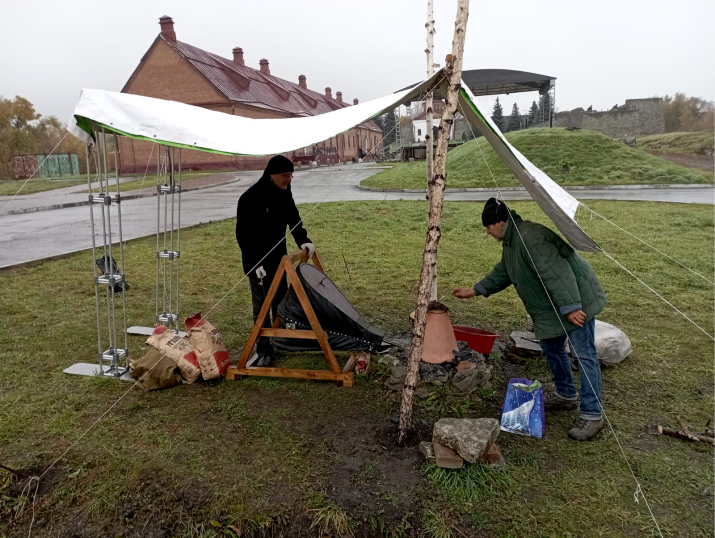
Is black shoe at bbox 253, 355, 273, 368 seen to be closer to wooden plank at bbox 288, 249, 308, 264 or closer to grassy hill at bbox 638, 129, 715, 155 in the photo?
wooden plank at bbox 288, 249, 308, 264

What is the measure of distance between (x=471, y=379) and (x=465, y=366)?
0.15m

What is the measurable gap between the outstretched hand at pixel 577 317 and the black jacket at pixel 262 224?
237 centimetres

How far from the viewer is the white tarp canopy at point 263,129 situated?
3070 mm

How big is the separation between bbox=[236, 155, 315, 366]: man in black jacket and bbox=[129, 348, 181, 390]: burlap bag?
2.25 feet

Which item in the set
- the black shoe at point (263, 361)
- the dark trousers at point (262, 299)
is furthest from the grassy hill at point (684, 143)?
the black shoe at point (263, 361)

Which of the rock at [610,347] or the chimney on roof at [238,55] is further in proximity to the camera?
the chimney on roof at [238,55]

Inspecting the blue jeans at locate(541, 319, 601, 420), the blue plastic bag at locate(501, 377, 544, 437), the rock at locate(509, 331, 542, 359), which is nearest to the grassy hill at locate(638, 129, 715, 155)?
the rock at locate(509, 331, 542, 359)

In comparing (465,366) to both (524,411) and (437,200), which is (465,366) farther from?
(437,200)

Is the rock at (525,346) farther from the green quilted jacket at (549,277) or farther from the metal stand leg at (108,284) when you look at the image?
the metal stand leg at (108,284)

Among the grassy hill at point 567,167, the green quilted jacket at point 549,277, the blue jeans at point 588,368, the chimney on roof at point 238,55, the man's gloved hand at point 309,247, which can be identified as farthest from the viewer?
the chimney on roof at point 238,55

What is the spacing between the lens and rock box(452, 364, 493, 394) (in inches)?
145

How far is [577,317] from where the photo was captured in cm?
297

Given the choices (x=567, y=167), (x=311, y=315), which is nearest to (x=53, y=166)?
(x=567, y=167)

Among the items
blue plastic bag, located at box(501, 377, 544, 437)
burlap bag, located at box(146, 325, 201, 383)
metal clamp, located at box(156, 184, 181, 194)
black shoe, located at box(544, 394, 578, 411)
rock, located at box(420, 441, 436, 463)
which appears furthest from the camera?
metal clamp, located at box(156, 184, 181, 194)
